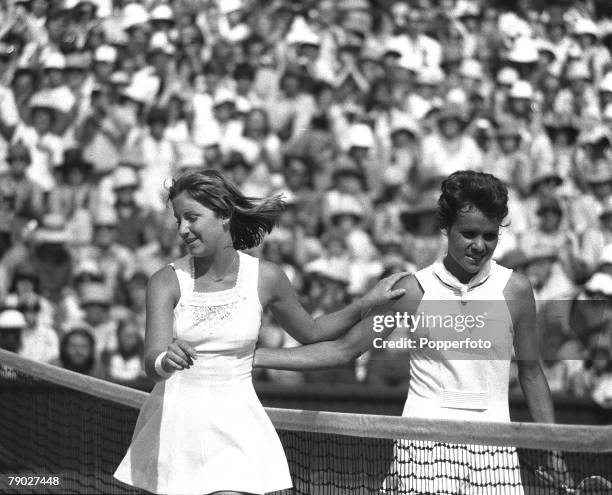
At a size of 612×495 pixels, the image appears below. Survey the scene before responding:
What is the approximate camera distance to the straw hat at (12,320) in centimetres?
1075

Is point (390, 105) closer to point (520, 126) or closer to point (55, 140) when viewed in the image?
point (520, 126)

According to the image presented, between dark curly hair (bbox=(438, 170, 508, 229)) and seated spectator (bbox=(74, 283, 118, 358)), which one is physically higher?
seated spectator (bbox=(74, 283, 118, 358))

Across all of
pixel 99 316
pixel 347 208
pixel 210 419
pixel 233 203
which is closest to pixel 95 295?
pixel 99 316

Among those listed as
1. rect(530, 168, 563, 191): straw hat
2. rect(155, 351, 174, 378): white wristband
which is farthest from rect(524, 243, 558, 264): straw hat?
rect(155, 351, 174, 378): white wristband

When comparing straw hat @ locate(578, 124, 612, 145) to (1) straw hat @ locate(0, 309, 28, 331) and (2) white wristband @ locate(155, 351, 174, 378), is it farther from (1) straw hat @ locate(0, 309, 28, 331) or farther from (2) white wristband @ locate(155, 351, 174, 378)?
(2) white wristband @ locate(155, 351, 174, 378)

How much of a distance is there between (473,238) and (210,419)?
1.16 meters

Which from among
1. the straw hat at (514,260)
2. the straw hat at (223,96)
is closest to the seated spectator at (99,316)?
the straw hat at (223,96)

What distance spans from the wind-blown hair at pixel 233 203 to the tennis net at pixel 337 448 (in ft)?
2.78

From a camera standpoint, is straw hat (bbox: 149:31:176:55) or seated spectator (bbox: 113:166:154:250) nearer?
seated spectator (bbox: 113:166:154:250)

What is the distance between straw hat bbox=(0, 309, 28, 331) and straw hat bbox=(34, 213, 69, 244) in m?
1.11

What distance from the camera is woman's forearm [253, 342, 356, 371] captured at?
5.03 m

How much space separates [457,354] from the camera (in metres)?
4.76

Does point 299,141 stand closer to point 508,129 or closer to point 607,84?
point 508,129

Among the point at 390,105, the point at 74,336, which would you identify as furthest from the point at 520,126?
the point at 74,336
